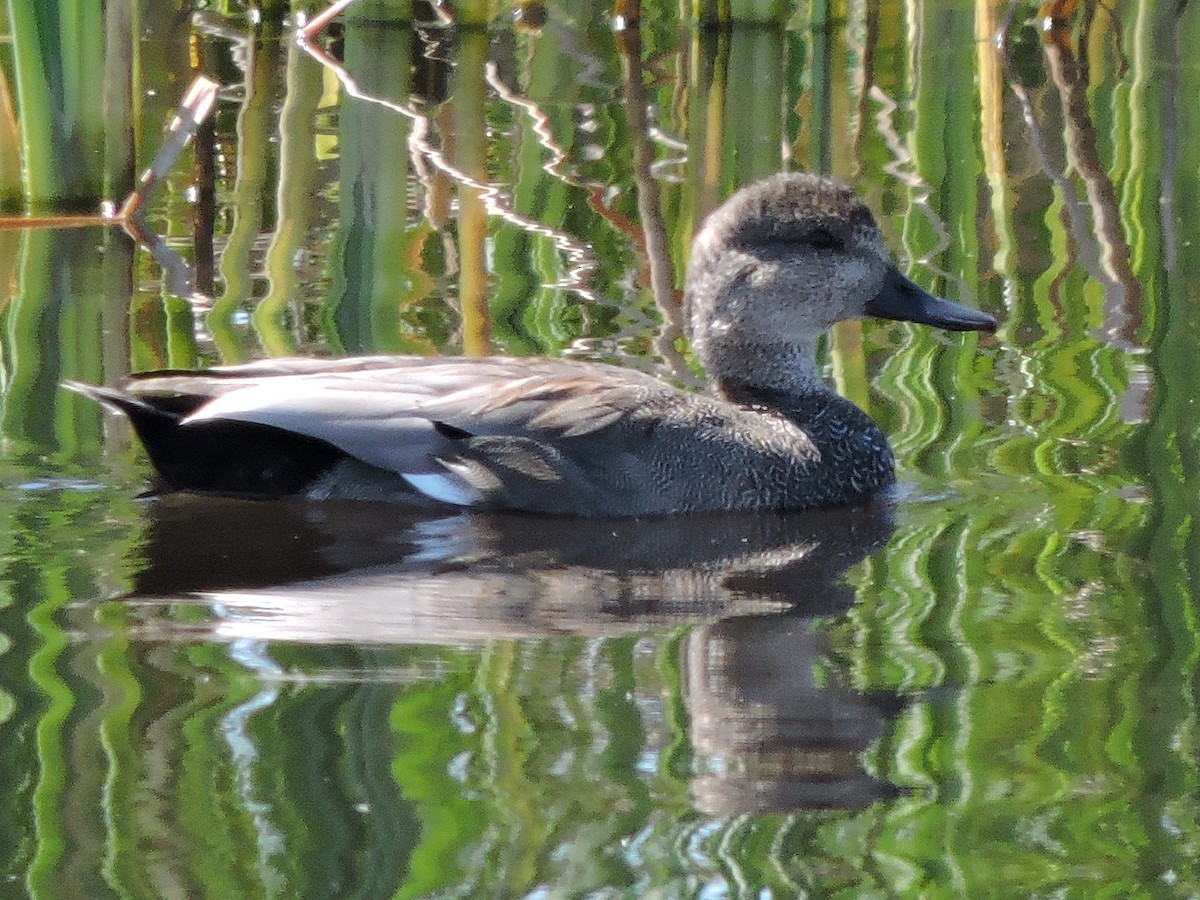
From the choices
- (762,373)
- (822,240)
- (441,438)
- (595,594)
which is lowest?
(595,594)

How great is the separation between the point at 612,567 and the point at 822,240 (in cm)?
152

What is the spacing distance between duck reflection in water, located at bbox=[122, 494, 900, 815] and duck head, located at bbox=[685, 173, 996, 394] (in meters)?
0.62

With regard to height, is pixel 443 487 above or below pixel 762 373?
below

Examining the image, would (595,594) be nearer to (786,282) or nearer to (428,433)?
(428,433)

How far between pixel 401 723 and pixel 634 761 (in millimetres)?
439

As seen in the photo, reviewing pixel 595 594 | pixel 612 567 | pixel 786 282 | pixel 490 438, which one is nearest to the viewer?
pixel 595 594

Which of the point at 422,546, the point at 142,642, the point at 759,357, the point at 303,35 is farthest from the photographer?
the point at 303,35

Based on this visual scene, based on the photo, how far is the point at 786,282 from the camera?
20.3 ft

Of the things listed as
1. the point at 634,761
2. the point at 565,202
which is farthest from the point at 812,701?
the point at 565,202

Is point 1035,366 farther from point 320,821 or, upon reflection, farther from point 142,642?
point 320,821

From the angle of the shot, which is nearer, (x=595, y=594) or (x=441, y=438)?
(x=595, y=594)

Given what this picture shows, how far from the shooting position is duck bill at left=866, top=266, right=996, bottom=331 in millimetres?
6191

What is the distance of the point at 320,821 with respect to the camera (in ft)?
11.1

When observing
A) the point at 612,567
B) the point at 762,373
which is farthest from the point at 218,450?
the point at 762,373
